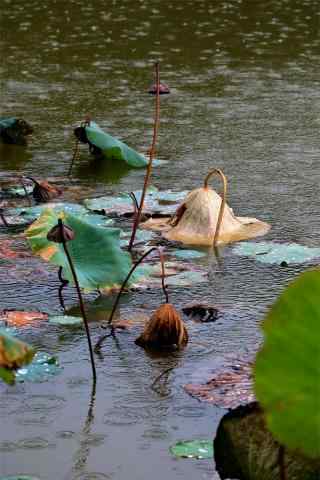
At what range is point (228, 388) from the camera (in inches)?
69.9

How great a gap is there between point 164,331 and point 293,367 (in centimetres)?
95

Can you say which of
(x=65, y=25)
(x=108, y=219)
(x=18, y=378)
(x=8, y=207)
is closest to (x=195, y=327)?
(x=18, y=378)

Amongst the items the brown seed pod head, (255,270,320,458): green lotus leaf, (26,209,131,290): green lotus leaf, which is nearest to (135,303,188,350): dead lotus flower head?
(26,209,131,290): green lotus leaf

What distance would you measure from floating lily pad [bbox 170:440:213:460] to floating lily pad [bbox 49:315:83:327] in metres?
0.56

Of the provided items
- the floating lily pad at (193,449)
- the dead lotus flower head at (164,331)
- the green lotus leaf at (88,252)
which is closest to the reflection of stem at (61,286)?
the green lotus leaf at (88,252)

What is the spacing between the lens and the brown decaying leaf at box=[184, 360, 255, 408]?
1729mm

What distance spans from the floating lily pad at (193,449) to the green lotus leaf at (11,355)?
17.2 inches

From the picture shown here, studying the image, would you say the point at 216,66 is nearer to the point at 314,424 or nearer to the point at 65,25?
the point at 65,25

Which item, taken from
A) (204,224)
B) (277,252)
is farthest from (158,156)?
(277,252)

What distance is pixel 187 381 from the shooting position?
1.84 m

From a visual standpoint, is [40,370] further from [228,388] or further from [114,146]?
[114,146]

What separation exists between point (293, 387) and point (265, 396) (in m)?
0.03

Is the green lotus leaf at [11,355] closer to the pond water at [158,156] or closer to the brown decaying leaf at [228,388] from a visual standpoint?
the pond water at [158,156]

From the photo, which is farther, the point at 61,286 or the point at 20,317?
the point at 61,286
